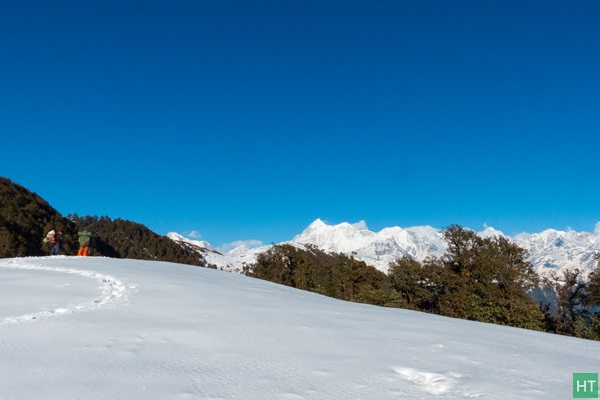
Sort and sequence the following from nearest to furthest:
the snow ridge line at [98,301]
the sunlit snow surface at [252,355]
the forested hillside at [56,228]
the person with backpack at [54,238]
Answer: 1. the sunlit snow surface at [252,355]
2. the snow ridge line at [98,301]
3. the person with backpack at [54,238]
4. the forested hillside at [56,228]

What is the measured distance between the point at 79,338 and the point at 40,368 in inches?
52.1

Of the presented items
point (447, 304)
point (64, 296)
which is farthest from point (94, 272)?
point (447, 304)

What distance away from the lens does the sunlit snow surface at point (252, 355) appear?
4309 mm

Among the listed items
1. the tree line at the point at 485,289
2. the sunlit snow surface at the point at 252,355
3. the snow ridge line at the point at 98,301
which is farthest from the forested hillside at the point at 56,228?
the sunlit snow surface at the point at 252,355

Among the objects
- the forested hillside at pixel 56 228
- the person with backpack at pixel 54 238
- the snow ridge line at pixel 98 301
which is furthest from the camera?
the forested hillside at pixel 56 228

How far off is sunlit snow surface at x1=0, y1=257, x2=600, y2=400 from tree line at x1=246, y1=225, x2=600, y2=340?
3082 cm

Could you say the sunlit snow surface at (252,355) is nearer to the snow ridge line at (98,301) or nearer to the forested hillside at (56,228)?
the snow ridge line at (98,301)

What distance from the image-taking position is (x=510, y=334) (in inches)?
341

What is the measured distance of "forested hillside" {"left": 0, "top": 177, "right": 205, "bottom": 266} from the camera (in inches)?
2869

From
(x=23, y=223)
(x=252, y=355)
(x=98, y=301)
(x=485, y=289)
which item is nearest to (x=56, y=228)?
(x=23, y=223)

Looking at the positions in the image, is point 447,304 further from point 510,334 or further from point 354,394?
point 354,394

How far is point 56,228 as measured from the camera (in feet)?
278

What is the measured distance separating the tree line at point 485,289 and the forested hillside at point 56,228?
48663 mm

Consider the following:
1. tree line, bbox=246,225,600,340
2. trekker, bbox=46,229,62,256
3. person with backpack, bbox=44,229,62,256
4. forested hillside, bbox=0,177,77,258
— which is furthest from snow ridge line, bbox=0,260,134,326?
forested hillside, bbox=0,177,77,258
